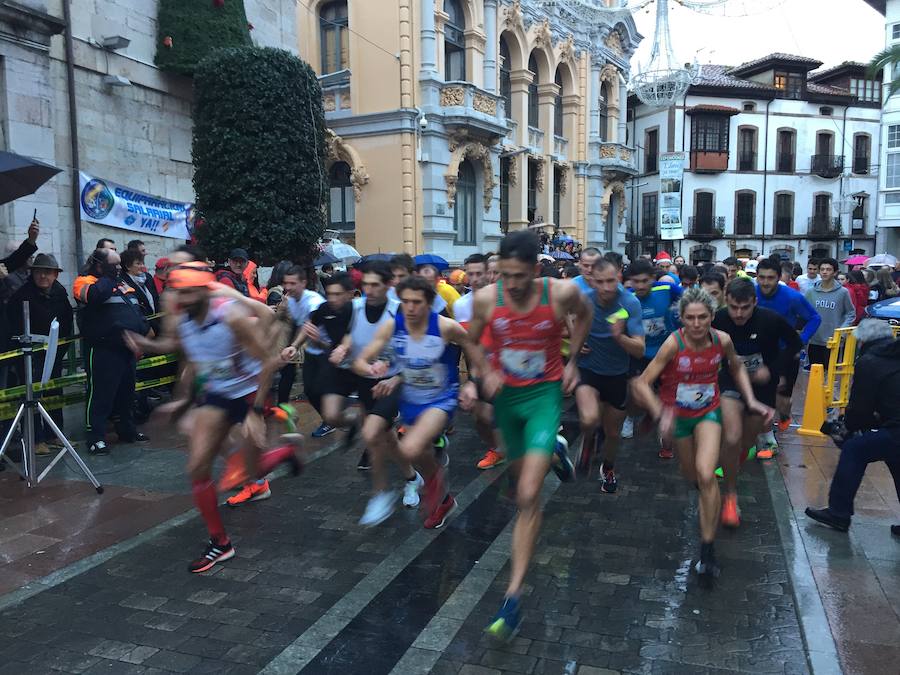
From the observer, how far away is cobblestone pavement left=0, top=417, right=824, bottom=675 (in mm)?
3574

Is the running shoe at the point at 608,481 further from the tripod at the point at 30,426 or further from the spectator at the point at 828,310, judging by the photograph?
the spectator at the point at 828,310

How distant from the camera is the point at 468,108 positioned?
2131cm

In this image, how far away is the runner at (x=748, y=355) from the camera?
518 centimetres

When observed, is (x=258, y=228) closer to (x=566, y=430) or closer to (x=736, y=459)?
(x=566, y=430)

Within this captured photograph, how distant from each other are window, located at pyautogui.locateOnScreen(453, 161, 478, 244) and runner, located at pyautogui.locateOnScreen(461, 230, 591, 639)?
19.1 m

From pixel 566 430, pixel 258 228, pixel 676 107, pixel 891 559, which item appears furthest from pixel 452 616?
pixel 676 107

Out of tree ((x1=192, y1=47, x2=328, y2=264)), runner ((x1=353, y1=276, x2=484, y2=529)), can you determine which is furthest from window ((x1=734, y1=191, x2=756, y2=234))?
runner ((x1=353, y1=276, x2=484, y2=529))

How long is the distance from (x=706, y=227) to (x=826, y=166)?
853 centimetres

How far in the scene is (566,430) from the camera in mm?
8336

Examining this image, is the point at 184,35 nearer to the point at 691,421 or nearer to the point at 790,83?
the point at 691,421

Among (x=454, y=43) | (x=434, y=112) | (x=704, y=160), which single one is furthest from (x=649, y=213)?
(x=434, y=112)

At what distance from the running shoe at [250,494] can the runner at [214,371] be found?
107 centimetres

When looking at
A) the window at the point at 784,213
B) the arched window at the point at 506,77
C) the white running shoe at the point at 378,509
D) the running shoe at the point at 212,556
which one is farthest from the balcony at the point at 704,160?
the running shoe at the point at 212,556

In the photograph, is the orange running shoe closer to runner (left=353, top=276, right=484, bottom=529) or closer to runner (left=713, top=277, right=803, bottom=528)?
runner (left=713, top=277, right=803, bottom=528)
